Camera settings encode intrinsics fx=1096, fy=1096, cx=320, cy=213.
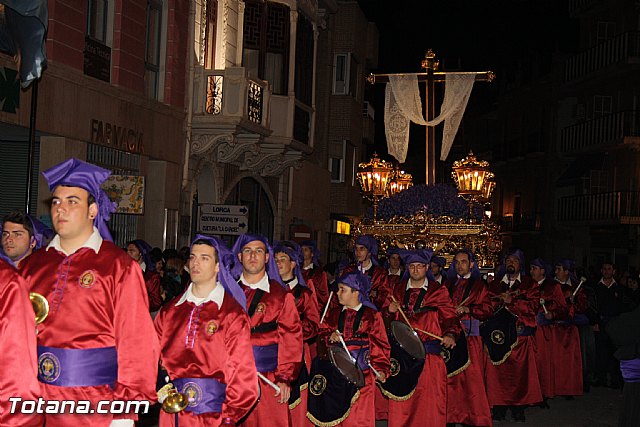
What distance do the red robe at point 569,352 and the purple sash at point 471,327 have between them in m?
3.33

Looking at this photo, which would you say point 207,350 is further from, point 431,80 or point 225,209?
point 431,80

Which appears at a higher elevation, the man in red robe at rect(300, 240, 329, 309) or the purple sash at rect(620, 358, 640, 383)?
the man in red robe at rect(300, 240, 329, 309)

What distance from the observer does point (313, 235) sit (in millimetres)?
31016

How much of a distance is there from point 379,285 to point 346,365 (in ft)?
16.0

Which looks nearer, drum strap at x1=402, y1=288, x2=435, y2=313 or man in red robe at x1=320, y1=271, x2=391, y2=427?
man in red robe at x1=320, y1=271, x2=391, y2=427

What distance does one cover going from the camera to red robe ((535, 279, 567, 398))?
1664 centimetres

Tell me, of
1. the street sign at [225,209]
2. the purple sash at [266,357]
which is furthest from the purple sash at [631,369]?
the street sign at [225,209]

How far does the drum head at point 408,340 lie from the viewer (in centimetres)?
1151

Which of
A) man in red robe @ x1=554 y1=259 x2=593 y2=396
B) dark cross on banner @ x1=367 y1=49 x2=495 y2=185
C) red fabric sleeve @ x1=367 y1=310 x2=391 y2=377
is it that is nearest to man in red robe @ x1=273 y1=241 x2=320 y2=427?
red fabric sleeve @ x1=367 y1=310 x2=391 y2=377

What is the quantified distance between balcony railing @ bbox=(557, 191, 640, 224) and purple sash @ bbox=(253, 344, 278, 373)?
102 ft

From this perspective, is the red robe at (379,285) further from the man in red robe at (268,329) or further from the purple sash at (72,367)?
the purple sash at (72,367)

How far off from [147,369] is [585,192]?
3950 centimetres

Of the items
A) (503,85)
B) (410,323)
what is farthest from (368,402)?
(503,85)

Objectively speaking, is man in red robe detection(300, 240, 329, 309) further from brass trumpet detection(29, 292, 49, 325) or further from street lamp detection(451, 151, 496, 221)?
brass trumpet detection(29, 292, 49, 325)
